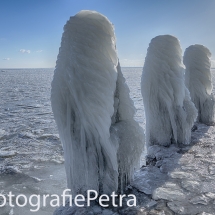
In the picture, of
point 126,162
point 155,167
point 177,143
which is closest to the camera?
point 126,162

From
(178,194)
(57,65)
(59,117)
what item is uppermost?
(57,65)

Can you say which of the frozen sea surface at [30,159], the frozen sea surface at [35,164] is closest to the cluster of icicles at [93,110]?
the frozen sea surface at [35,164]

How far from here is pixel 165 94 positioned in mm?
5098

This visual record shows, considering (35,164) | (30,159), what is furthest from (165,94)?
(30,159)

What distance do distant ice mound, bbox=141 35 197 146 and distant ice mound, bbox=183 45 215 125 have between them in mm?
2022

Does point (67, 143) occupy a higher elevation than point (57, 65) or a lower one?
lower

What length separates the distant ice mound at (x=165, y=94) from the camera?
5.06 m

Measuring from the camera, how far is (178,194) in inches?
136

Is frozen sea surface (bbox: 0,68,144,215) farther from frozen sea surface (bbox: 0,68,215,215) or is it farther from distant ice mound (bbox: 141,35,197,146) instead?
distant ice mound (bbox: 141,35,197,146)

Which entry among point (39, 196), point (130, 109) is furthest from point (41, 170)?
point (130, 109)

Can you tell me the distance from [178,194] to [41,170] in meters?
3.49

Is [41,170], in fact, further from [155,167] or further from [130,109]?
[130,109]

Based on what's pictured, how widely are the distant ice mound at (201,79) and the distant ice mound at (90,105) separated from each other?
4579 millimetres

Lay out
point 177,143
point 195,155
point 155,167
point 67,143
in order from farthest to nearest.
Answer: point 177,143
point 195,155
point 155,167
point 67,143
